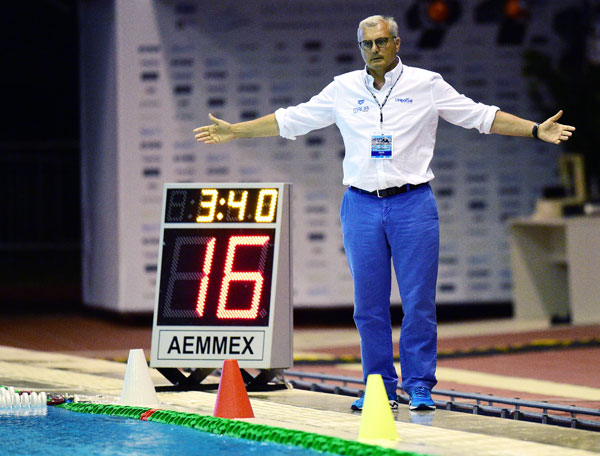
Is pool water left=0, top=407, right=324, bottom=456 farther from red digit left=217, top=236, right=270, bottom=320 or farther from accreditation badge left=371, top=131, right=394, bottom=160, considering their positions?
accreditation badge left=371, top=131, right=394, bottom=160

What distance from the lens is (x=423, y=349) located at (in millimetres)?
5762

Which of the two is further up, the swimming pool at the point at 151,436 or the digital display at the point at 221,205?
the digital display at the point at 221,205

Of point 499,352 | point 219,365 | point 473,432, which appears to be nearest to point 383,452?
point 473,432

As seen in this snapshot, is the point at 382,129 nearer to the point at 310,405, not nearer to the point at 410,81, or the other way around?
→ the point at 410,81

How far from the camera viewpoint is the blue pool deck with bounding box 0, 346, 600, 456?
187 inches

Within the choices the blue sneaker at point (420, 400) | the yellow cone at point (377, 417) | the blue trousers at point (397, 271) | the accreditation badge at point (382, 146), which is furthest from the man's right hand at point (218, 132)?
the yellow cone at point (377, 417)

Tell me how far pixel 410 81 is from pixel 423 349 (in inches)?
52.4

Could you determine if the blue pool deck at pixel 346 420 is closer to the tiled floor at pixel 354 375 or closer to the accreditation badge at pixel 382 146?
the tiled floor at pixel 354 375

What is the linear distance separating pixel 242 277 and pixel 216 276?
0.53 ft

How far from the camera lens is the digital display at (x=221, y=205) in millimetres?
6883

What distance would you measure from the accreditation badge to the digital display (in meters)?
1.30

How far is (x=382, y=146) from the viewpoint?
5660mm

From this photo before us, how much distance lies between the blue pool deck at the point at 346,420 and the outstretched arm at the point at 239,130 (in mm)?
1453

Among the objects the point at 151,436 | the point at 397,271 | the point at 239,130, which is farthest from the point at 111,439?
the point at 239,130
